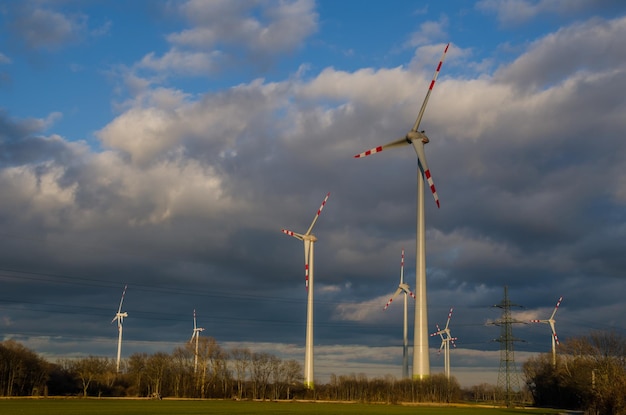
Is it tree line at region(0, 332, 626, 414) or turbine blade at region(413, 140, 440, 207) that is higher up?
turbine blade at region(413, 140, 440, 207)

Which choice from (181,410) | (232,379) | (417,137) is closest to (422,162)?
(417,137)

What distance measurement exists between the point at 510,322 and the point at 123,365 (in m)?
118

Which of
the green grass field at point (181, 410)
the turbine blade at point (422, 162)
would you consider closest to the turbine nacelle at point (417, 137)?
the turbine blade at point (422, 162)

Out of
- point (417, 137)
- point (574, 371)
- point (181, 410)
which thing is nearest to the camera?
point (181, 410)

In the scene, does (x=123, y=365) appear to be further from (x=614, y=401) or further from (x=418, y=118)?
(x=614, y=401)

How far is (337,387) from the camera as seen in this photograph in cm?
17750

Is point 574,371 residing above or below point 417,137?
below

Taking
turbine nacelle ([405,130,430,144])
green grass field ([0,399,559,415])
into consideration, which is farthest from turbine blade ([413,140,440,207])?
green grass field ([0,399,559,415])

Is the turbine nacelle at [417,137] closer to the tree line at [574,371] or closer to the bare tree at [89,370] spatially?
the tree line at [574,371]

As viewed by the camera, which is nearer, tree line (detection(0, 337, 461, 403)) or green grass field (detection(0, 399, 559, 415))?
green grass field (detection(0, 399, 559, 415))

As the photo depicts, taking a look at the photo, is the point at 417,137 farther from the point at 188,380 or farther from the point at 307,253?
the point at 188,380

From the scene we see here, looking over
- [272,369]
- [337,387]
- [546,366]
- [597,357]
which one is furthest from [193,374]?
[597,357]

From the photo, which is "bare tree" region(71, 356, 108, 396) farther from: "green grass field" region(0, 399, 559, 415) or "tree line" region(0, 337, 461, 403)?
"green grass field" region(0, 399, 559, 415)

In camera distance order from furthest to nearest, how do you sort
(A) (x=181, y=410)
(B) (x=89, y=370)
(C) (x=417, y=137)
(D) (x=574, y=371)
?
(B) (x=89, y=370) → (D) (x=574, y=371) → (C) (x=417, y=137) → (A) (x=181, y=410)
